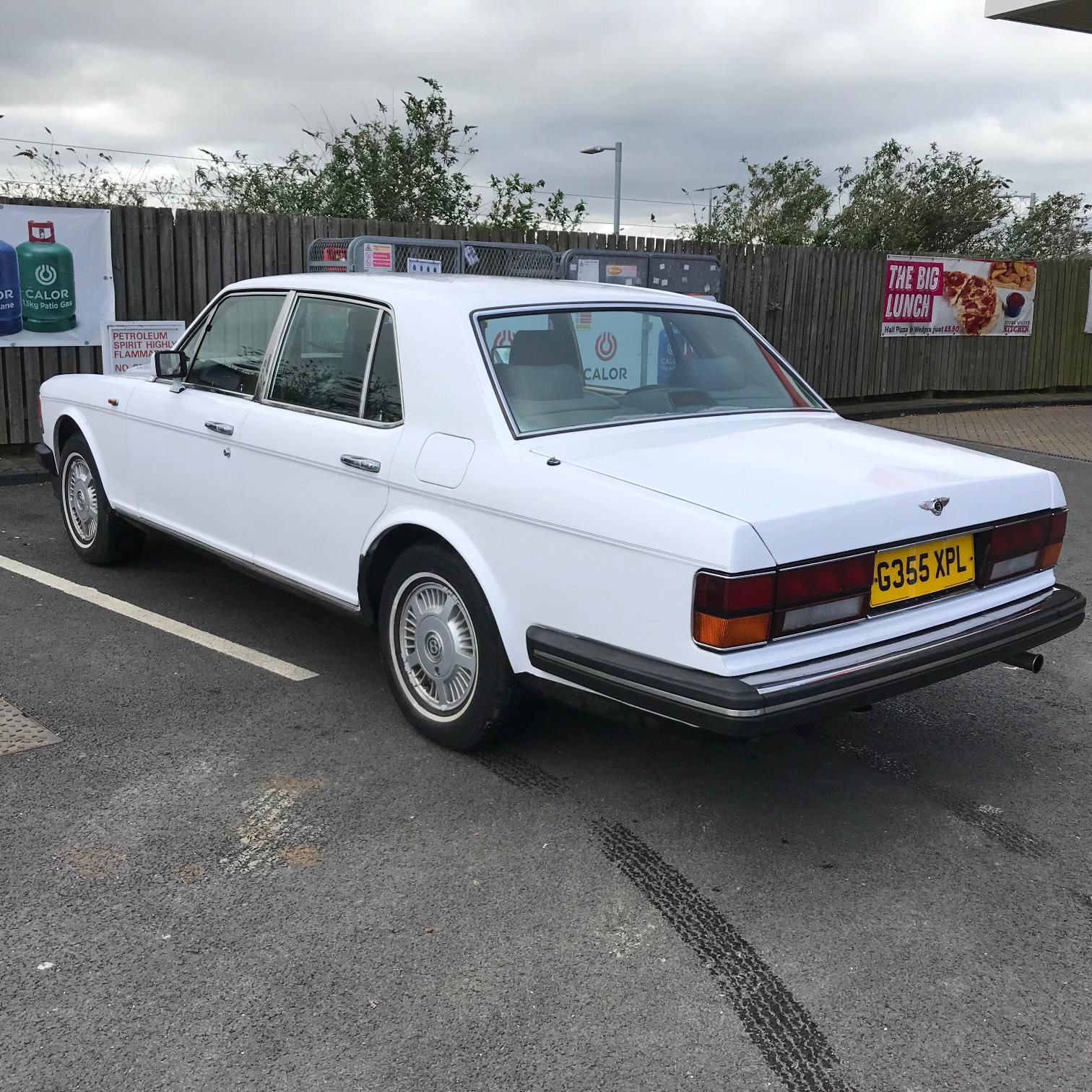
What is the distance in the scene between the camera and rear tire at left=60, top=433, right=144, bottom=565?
607 cm

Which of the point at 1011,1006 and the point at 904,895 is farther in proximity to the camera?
the point at 904,895

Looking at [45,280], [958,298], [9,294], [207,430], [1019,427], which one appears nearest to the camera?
[207,430]

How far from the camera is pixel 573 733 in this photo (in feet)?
14.0

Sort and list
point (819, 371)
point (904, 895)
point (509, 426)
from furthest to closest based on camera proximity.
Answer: point (819, 371) → point (509, 426) → point (904, 895)

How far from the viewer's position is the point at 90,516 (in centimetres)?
627

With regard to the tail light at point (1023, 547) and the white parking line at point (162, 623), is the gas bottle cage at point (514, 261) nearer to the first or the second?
the white parking line at point (162, 623)

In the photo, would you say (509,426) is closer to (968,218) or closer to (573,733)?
(573,733)

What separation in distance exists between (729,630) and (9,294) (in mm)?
8394

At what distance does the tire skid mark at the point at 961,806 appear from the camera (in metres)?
3.48

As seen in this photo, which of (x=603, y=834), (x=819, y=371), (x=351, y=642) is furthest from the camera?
(x=819, y=371)

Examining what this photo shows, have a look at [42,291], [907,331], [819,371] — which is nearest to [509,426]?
[42,291]

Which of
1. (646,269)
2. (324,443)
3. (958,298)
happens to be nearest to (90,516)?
(324,443)

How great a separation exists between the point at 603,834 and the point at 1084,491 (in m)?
7.87

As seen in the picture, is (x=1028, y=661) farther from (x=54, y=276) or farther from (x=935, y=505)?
(x=54, y=276)
